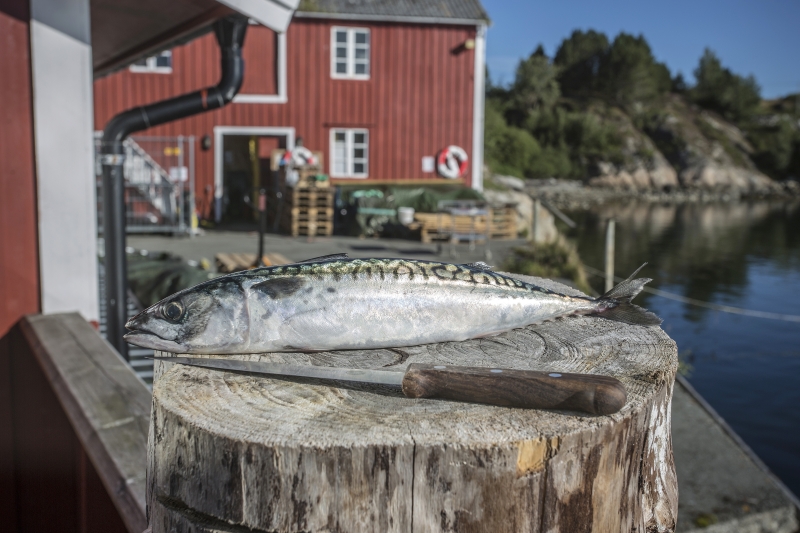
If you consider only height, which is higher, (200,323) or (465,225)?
(200,323)

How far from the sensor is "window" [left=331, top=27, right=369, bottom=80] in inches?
885

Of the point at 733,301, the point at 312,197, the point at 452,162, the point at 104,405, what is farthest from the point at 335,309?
the point at 452,162

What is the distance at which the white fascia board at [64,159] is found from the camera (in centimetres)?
494

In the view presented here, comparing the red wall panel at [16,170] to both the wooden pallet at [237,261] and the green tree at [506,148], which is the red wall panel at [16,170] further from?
the green tree at [506,148]

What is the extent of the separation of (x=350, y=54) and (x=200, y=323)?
21744mm

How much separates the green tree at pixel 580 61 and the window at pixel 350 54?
48648 mm

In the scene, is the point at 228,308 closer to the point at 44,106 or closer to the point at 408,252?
the point at 44,106

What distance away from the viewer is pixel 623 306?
214 centimetres

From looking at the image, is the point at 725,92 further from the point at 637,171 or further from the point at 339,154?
the point at 339,154

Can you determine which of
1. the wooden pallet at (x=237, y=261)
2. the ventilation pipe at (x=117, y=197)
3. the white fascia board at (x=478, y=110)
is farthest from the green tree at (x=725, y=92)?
the ventilation pipe at (x=117, y=197)

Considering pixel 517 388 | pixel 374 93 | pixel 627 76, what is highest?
pixel 627 76

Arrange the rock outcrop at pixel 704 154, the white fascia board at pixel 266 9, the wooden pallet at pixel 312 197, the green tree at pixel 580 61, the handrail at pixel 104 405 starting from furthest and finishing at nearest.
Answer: the green tree at pixel 580 61 < the rock outcrop at pixel 704 154 < the wooden pallet at pixel 312 197 < the white fascia board at pixel 266 9 < the handrail at pixel 104 405

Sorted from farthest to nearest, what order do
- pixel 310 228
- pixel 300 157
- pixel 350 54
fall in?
pixel 350 54 → pixel 300 157 → pixel 310 228

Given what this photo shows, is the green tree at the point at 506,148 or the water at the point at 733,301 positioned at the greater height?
the green tree at the point at 506,148
